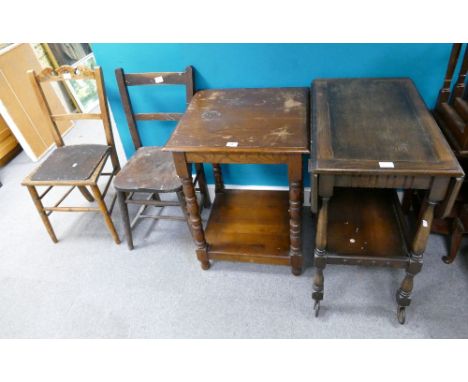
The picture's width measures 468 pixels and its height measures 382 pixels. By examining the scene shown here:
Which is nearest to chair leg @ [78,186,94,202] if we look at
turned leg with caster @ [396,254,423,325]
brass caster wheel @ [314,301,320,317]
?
brass caster wheel @ [314,301,320,317]

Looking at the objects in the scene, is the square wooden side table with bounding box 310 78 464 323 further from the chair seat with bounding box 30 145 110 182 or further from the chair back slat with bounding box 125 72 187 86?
the chair seat with bounding box 30 145 110 182

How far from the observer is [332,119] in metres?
1.38

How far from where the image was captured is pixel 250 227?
1.90m

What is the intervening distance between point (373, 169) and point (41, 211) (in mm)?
1853

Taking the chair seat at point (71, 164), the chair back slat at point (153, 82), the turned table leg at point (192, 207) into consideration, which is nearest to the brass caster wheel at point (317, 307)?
the turned table leg at point (192, 207)

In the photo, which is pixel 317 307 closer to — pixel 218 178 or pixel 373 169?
pixel 373 169

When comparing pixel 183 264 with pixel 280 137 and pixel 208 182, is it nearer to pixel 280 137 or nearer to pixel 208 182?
pixel 208 182

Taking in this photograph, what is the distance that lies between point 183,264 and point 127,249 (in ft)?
1.27

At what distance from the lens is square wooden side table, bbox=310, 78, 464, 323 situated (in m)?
1.14

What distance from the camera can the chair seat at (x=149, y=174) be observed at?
69.1 inches

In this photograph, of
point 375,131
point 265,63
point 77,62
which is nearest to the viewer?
point 375,131

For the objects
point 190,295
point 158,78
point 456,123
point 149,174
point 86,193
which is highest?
point 158,78

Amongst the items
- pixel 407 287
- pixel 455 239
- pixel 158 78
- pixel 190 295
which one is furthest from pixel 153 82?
pixel 455 239
